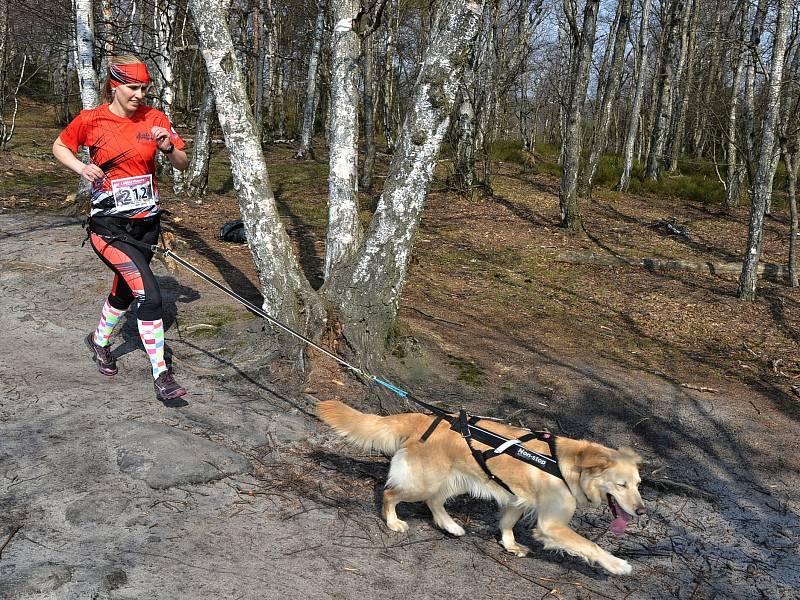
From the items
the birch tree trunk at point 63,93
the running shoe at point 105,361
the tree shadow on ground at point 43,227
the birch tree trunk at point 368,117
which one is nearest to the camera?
the running shoe at point 105,361

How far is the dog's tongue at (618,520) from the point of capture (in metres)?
3.66

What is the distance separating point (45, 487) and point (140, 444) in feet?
2.15

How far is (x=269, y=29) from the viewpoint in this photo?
995 inches

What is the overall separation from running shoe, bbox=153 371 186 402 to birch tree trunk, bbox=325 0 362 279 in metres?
1.90

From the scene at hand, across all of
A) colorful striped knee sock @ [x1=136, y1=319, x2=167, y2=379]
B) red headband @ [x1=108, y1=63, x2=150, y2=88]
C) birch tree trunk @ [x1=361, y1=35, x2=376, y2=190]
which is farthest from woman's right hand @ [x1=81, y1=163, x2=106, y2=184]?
birch tree trunk @ [x1=361, y1=35, x2=376, y2=190]

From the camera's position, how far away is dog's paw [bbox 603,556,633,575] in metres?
3.66

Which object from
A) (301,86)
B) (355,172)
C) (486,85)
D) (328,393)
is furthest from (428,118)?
(301,86)

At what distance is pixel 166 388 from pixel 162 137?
6.23 ft

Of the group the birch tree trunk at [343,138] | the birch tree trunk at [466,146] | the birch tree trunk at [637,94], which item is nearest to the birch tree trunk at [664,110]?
the birch tree trunk at [637,94]

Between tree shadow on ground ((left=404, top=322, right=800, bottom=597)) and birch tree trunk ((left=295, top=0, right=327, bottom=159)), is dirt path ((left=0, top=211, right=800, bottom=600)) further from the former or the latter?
birch tree trunk ((left=295, top=0, right=327, bottom=159))

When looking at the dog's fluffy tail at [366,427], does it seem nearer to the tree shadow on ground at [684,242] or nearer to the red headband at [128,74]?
the red headband at [128,74]

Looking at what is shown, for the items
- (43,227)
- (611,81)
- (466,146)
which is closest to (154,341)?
(43,227)

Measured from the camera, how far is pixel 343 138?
6473 mm

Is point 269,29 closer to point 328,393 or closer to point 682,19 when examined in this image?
point 682,19
